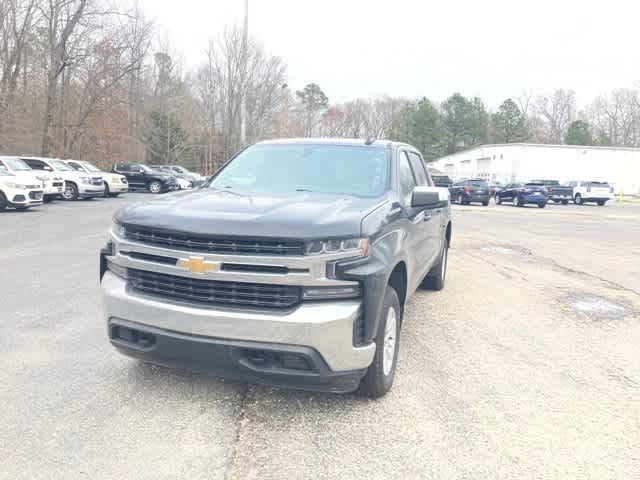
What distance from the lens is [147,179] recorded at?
30.1m

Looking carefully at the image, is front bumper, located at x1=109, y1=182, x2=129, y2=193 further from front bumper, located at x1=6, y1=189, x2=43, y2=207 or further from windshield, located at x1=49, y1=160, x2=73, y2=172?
front bumper, located at x1=6, y1=189, x2=43, y2=207

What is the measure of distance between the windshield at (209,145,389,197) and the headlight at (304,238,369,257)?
1001 mm

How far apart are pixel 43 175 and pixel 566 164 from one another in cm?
4495

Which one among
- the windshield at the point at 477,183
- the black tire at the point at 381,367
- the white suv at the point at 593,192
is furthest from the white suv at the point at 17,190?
the white suv at the point at 593,192

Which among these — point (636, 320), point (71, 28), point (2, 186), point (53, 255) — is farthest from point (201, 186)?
point (71, 28)

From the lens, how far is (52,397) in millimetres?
3590

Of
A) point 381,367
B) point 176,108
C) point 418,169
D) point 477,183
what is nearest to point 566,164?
point 477,183

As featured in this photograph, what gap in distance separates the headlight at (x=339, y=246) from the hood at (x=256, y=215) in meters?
0.04

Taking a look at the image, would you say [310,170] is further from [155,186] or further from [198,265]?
[155,186]

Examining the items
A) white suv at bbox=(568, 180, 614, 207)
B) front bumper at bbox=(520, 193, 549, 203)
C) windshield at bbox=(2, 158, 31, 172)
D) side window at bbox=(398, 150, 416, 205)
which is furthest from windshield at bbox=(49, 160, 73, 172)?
white suv at bbox=(568, 180, 614, 207)

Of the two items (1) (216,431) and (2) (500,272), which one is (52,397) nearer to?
(1) (216,431)

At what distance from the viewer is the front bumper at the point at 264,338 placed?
304cm

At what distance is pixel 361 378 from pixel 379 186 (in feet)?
5.26

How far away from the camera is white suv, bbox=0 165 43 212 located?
52.2 feet
